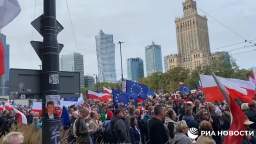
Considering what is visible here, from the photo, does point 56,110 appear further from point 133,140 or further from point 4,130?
point 4,130

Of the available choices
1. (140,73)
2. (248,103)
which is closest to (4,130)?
(248,103)

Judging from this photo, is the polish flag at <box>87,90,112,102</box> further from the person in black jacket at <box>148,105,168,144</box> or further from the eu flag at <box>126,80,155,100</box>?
the person in black jacket at <box>148,105,168,144</box>

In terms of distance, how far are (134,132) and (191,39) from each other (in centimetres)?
7551

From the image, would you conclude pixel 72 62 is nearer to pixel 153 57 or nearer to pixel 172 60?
pixel 172 60

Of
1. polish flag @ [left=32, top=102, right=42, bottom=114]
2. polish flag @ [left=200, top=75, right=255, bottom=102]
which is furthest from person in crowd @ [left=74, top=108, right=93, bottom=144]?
polish flag @ [left=32, top=102, right=42, bottom=114]

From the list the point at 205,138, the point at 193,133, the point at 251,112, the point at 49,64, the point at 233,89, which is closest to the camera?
the point at 205,138

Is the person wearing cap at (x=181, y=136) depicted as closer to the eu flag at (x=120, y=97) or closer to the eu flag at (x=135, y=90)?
the eu flag at (x=120, y=97)

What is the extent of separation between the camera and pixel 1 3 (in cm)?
682

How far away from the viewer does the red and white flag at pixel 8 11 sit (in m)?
6.82

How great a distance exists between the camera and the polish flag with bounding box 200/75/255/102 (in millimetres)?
10078

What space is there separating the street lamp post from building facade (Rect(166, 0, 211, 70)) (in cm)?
4806

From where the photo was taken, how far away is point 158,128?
8.98m

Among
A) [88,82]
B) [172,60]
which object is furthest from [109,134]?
[88,82]

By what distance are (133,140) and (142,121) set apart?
98 centimetres
